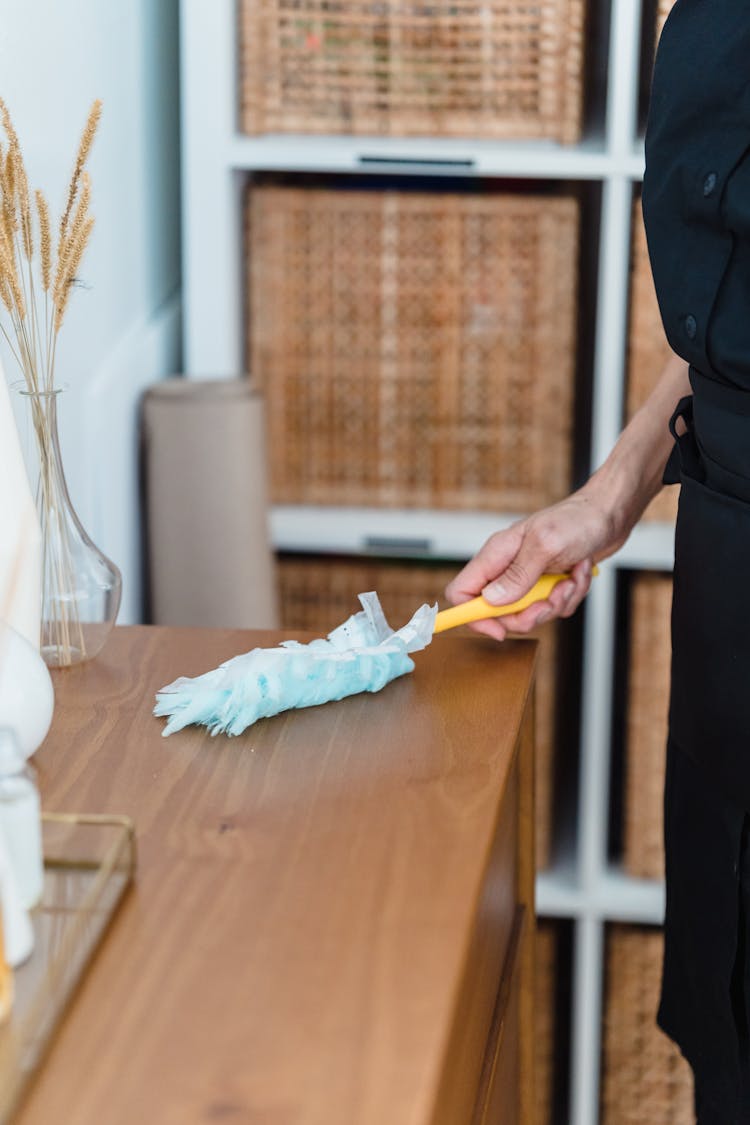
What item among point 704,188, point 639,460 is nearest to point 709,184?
point 704,188

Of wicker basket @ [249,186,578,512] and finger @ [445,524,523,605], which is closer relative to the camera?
finger @ [445,524,523,605]

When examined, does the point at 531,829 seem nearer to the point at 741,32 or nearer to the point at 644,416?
the point at 644,416

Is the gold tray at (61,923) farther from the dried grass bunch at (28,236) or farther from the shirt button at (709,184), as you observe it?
the shirt button at (709,184)

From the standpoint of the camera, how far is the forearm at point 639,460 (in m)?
1.29

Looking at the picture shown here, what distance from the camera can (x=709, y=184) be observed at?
107 centimetres

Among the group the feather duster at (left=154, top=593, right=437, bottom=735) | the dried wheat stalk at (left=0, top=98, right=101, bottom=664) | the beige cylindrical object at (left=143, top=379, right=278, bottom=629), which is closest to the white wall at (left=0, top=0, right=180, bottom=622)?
the beige cylindrical object at (left=143, top=379, right=278, bottom=629)

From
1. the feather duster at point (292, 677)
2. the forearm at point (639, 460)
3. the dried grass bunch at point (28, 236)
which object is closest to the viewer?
the feather duster at point (292, 677)

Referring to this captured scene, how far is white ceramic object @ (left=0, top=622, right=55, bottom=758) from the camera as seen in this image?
2.74ft

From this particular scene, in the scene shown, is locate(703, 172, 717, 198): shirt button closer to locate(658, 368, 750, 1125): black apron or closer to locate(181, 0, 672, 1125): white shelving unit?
locate(658, 368, 750, 1125): black apron

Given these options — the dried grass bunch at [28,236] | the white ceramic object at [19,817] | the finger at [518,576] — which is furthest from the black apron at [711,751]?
the white ceramic object at [19,817]

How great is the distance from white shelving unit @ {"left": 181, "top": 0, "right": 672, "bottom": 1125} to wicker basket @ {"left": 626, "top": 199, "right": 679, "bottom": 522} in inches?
0.8

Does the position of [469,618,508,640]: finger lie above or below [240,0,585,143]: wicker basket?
below

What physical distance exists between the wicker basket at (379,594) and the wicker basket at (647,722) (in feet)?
0.33

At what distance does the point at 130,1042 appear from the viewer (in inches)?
24.6
